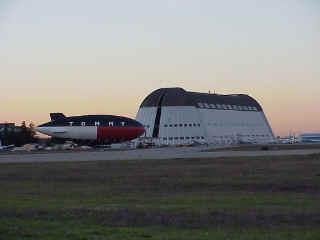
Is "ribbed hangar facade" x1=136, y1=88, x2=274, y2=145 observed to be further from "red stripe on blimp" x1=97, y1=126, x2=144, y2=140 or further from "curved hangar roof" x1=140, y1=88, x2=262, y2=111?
"red stripe on blimp" x1=97, y1=126, x2=144, y2=140

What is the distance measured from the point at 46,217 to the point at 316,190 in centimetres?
1227

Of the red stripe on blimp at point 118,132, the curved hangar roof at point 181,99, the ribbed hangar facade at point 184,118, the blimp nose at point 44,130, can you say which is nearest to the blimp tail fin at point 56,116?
the blimp nose at point 44,130

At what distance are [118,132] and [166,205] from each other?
7983 centimetres

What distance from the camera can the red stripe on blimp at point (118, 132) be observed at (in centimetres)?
9657

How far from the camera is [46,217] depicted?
1656cm

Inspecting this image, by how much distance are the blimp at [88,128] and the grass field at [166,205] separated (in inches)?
2399

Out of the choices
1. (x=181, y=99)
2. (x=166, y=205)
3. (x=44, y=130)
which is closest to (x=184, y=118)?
(x=181, y=99)

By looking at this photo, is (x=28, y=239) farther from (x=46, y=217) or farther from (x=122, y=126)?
(x=122, y=126)

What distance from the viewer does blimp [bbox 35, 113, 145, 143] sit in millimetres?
95562

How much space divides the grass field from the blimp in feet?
200

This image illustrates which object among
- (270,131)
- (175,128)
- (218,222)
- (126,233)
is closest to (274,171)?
(218,222)

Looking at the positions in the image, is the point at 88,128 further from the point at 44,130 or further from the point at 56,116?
the point at 56,116

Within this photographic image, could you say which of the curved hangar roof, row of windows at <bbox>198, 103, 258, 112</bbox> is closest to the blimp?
the curved hangar roof

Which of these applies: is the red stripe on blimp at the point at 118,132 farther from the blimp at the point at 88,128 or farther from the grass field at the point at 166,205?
the grass field at the point at 166,205
